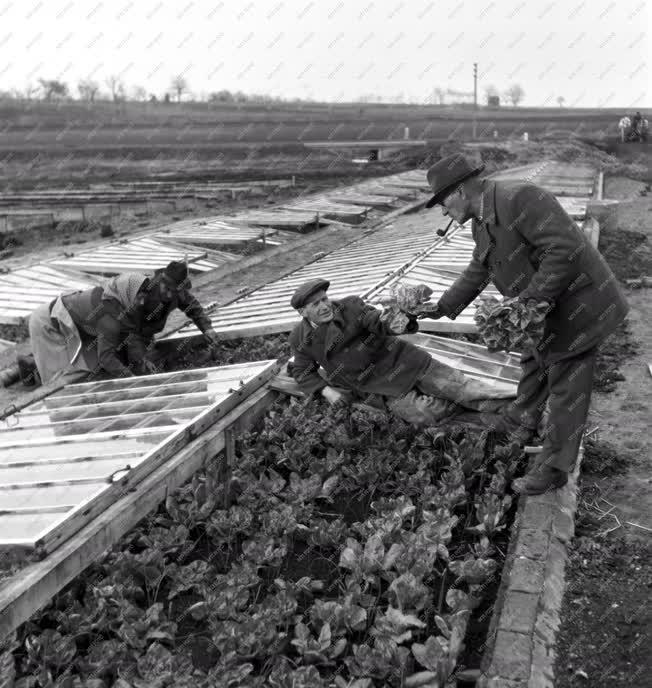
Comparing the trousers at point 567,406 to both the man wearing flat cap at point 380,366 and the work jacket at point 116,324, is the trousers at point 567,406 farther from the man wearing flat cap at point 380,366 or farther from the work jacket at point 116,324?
the work jacket at point 116,324

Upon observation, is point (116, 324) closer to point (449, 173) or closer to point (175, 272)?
point (175, 272)

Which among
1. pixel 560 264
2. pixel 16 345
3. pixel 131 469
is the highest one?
pixel 560 264

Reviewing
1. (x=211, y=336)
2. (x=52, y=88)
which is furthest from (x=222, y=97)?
(x=211, y=336)

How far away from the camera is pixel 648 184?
28016 millimetres

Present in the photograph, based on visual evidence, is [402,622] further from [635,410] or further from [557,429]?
[635,410]

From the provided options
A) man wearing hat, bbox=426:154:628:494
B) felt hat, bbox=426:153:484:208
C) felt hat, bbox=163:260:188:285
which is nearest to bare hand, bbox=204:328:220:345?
felt hat, bbox=163:260:188:285

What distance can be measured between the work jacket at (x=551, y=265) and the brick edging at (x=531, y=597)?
96 centimetres

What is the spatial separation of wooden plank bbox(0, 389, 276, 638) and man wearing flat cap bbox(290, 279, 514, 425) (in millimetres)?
827

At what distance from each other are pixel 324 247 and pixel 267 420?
35.8 feet

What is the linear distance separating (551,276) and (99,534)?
2.86m

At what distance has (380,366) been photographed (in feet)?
19.3

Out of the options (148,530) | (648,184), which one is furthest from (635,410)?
(648,184)

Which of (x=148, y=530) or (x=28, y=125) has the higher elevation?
(x=28, y=125)

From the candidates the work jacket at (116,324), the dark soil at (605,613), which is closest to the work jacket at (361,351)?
the dark soil at (605,613)
